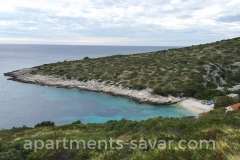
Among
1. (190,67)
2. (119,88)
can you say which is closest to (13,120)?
(119,88)

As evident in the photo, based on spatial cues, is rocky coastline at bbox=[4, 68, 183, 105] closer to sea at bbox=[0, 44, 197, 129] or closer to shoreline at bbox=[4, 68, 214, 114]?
shoreline at bbox=[4, 68, 214, 114]

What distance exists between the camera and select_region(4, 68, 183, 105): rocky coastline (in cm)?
4185

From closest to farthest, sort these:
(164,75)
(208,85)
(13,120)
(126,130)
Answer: (126,130) < (13,120) < (208,85) < (164,75)

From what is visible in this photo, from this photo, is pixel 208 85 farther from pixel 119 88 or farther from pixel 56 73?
pixel 56 73

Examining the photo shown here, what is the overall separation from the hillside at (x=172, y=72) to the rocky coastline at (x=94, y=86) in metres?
1.66

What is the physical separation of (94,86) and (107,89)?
469 cm

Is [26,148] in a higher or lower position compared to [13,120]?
higher

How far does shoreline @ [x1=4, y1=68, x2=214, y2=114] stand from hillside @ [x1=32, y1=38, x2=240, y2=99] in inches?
67.7

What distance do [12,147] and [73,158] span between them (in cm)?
401

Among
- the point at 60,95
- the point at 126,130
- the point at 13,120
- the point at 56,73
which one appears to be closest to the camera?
the point at 126,130

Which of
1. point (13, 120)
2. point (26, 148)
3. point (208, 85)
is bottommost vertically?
point (13, 120)

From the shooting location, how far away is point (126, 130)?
1603 centimetres

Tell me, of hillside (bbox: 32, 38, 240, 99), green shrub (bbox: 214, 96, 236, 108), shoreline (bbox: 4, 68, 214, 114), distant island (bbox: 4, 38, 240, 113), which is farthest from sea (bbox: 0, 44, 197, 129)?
hillside (bbox: 32, 38, 240, 99)

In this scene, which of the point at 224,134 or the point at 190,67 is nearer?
the point at 224,134
